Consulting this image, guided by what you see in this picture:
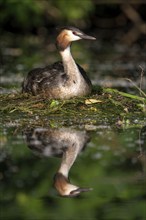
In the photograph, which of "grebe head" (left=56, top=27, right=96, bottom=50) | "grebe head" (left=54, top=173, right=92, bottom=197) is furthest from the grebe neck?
Result: "grebe head" (left=54, top=173, right=92, bottom=197)

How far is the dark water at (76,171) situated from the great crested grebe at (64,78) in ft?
3.69

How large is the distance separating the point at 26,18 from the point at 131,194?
59.2 feet

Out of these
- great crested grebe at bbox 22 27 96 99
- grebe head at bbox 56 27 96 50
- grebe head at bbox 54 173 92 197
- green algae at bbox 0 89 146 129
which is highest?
grebe head at bbox 56 27 96 50

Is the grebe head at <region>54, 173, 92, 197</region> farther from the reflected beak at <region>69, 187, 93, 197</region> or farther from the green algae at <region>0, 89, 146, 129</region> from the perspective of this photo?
the green algae at <region>0, 89, 146, 129</region>

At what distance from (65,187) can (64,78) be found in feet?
12.1

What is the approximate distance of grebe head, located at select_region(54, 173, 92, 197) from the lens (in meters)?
6.44

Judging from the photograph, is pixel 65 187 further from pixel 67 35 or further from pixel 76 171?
pixel 67 35

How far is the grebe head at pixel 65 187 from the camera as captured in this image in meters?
6.44

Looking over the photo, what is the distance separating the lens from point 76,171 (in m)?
7.14

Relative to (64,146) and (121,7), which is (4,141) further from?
(121,7)

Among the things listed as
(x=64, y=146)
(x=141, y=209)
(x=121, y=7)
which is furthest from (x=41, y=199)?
(x=121, y=7)

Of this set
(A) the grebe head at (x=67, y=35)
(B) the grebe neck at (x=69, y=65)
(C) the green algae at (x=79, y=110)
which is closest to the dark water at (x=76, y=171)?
(C) the green algae at (x=79, y=110)

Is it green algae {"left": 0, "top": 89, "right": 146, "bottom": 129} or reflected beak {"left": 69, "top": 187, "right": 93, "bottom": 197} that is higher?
reflected beak {"left": 69, "top": 187, "right": 93, "bottom": 197}

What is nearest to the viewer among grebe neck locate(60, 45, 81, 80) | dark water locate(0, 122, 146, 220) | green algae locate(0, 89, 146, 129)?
dark water locate(0, 122, 146, 220)
